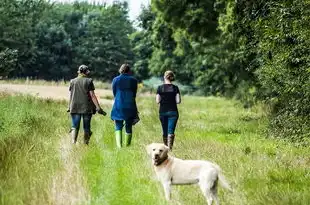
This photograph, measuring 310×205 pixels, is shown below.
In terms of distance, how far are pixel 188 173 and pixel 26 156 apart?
148 inches

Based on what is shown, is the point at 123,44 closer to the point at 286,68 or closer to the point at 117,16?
the point at 117,16

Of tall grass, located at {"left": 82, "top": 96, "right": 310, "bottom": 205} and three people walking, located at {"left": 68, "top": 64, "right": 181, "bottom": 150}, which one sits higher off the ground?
three people walking, located at {"left": 68, "top": 64, "right": 181, "bottom": 150}

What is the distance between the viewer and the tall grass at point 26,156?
7.99 m

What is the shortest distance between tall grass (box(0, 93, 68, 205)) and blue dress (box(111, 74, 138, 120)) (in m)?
1.67

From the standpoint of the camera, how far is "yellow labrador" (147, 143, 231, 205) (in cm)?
783

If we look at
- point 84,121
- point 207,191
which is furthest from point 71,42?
point 207,191

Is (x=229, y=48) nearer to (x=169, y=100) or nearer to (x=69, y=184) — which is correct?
(x=169, y=100)

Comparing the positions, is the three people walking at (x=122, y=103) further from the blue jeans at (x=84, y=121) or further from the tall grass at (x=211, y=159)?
the tall grass at (x=211, y=159)

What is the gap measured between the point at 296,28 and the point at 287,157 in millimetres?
3369

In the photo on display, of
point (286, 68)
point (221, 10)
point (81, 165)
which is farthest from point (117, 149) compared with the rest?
point (221, 10)

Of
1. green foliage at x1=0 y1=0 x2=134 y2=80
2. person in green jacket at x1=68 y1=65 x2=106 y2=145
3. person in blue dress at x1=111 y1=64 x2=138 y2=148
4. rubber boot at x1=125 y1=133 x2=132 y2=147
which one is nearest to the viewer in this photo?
person in green jacket at x1=68 y1=65 x2=106 y2=145

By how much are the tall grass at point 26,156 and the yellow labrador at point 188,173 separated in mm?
1548

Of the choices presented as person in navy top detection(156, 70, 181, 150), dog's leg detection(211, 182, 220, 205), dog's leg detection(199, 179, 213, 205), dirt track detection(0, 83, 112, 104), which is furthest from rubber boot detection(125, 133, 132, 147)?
dirt track detection(0, 83, 112, 104)

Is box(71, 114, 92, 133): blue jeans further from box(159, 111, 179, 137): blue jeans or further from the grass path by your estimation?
the grass path
